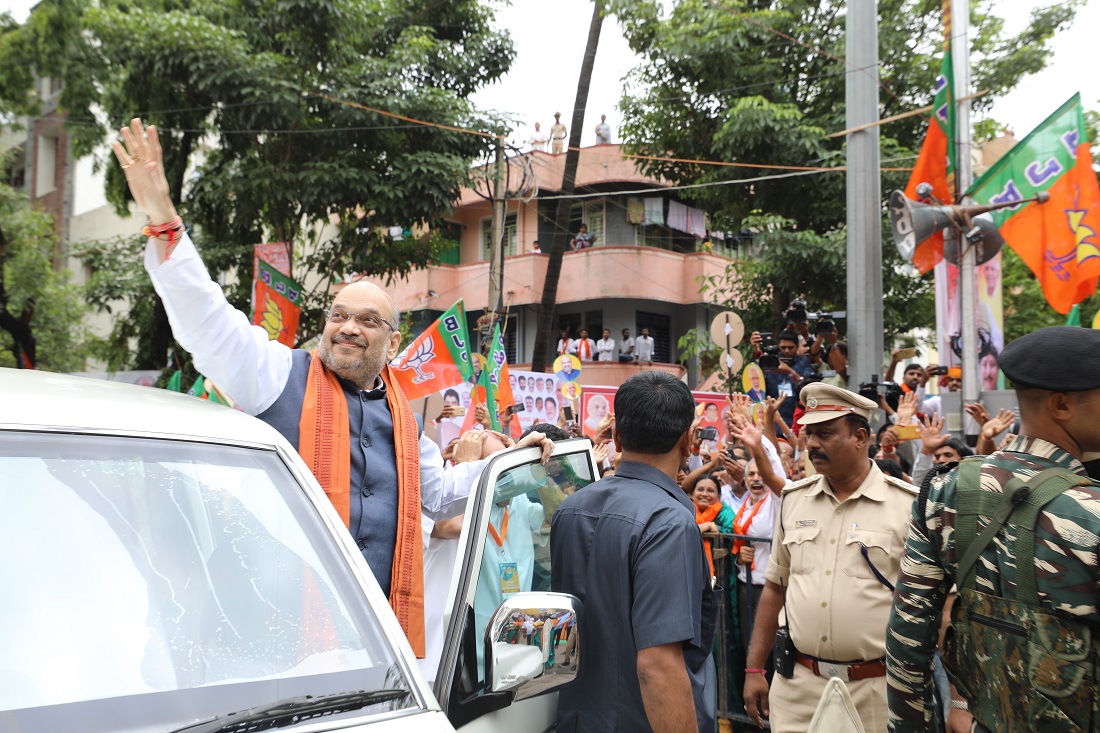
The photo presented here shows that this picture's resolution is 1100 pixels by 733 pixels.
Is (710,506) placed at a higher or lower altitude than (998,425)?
lower

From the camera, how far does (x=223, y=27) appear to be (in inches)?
523

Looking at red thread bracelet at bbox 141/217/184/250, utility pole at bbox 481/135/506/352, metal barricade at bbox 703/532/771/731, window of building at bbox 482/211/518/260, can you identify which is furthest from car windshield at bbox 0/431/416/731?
window of building at bbox 482/211/518/260

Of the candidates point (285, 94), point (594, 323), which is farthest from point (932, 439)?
point (594, 323)

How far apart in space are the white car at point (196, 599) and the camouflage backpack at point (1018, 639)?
101 centimetres

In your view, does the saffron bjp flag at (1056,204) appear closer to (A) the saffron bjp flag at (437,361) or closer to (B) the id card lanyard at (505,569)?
(A) the saffron bjp flag at (437,361)

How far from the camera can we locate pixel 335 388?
9.49ft

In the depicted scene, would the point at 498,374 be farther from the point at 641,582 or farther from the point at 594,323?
the point at 594,323

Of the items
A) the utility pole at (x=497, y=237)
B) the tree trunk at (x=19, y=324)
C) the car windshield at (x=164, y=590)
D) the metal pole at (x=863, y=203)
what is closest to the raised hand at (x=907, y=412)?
the metal pole at (x=863, y=203)

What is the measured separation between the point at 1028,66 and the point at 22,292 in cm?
1709

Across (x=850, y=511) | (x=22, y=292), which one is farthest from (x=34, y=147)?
(x=850, y=511)

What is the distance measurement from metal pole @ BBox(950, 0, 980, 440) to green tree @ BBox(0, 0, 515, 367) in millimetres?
7298

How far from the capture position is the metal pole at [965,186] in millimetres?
8398

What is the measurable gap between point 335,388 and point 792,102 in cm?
1452

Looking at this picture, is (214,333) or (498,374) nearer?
(214,333)
